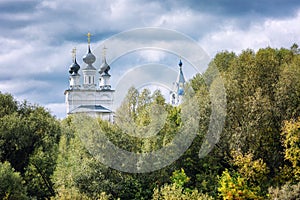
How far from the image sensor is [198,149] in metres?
28.9

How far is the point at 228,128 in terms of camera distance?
28.6m

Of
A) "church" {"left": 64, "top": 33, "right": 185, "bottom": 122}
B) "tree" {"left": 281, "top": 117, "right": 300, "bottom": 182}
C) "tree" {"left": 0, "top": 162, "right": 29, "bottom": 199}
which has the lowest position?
"tree" {"left": 0, "top": 162, "right": 29, "bottom": 199}

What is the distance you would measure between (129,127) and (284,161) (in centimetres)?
720

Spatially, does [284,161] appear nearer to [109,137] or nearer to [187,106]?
[187,106]

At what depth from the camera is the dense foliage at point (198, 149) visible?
26.7 m

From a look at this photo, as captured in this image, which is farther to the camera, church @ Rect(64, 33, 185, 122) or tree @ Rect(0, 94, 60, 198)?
church @ Rect(64, 33, 185, 122)

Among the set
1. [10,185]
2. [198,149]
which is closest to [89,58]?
[198,149]

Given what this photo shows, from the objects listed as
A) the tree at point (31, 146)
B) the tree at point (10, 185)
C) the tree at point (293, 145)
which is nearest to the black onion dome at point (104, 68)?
the tree at point (31, 146)

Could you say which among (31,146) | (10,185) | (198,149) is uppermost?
(31,146)

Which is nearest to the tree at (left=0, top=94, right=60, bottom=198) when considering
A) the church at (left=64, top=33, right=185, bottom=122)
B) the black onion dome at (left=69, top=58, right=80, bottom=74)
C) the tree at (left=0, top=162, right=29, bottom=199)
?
the tree at (left=0, top=162, right=29, bottom=199)

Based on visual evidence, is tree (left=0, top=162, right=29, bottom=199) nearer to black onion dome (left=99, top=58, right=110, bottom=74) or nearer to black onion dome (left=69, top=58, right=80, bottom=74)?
black onion dome (left=99, top=58, right=110, bottom=74)

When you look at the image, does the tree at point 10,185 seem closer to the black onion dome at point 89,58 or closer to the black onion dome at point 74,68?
the black onion dome at point 89,58

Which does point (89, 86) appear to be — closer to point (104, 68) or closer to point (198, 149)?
point (104, 68)

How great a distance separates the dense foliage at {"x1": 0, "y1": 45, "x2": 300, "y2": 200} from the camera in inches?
1051
